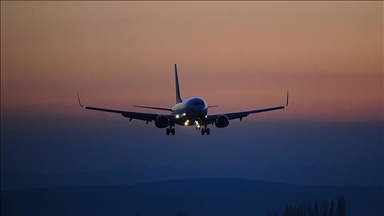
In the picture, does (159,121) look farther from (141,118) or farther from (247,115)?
(247,115)

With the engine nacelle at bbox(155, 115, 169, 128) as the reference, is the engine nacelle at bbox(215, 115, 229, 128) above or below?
above

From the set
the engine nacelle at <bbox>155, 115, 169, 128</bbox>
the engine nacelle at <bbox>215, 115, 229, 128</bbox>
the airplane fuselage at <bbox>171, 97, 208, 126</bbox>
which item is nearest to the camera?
the airplane fuselage at <bbox>171, 97, 208, 126</bbox>

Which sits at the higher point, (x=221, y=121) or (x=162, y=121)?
(x=221, y=121)

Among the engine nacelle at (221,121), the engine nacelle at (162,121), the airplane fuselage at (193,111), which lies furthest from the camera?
the engine nacelle at (162,121)

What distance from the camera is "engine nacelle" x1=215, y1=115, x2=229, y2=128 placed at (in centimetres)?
12212

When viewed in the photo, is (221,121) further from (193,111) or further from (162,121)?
(162,121)

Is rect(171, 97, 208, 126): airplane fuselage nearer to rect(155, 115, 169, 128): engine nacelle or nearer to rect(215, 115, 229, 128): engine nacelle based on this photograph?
rect(155, 115, 169, 128): engine nacelle

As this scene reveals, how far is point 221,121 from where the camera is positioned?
122 metres

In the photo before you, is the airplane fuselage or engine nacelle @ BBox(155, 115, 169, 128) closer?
the airplane fuselage

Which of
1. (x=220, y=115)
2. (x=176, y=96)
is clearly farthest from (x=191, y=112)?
(x=176, y=96)

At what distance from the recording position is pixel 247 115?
5281 inches

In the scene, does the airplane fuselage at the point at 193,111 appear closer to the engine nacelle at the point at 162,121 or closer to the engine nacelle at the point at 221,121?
the engine nacelle at the point at 162,121

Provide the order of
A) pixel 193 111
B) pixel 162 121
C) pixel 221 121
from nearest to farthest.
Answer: pixel 193 111 → pixel 221 121 → pixel 162 121

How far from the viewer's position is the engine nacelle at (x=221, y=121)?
4808 inches
